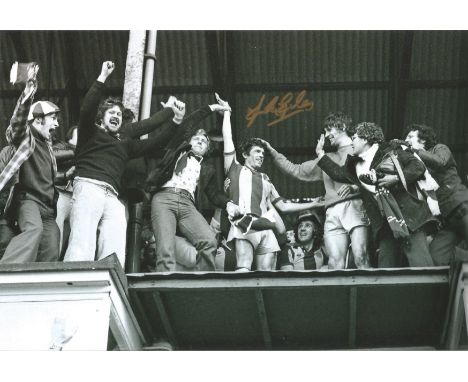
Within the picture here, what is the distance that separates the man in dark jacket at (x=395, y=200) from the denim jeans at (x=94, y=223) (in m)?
2.11

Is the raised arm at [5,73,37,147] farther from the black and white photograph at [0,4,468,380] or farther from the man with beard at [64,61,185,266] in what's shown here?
the man with beard at [64,61,185,266]

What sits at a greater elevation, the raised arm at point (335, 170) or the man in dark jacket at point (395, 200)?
the raised arm at point (335, 170)

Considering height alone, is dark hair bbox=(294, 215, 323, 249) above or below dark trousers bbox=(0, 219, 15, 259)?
above

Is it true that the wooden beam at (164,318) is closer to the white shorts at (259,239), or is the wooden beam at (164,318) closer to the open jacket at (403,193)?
the white shorts at (259,239)

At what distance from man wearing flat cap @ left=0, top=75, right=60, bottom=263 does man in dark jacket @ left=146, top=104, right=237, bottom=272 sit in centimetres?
99

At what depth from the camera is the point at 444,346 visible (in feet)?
30.8

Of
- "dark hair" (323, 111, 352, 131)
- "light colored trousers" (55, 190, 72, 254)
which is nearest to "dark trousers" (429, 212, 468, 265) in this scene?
"dark hair" (323, 111, 352, 131)

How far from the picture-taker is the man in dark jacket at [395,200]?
8.99 meters

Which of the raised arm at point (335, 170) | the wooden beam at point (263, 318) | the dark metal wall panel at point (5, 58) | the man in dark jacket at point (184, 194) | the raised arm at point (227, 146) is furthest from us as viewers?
the dark metal wall panel at point (5, 58)

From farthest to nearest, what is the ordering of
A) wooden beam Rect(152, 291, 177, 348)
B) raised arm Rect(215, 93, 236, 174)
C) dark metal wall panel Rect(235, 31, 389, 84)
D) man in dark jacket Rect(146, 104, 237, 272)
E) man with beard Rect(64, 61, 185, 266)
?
dark metal wall panel Rect(235, 31, 389, 84) < raised arm Rect(215, 93, 236, 174) < man in dark jacket Rect(146, 104, 237, 272) < wooden beam Rect(152, 291, 177, 348) < man with beard Rect(64, 61, 185, 266)

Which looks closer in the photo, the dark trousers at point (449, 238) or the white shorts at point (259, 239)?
the dark trousers at point (449, 238)

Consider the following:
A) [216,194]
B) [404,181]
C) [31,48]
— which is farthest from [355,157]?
[31,48]
